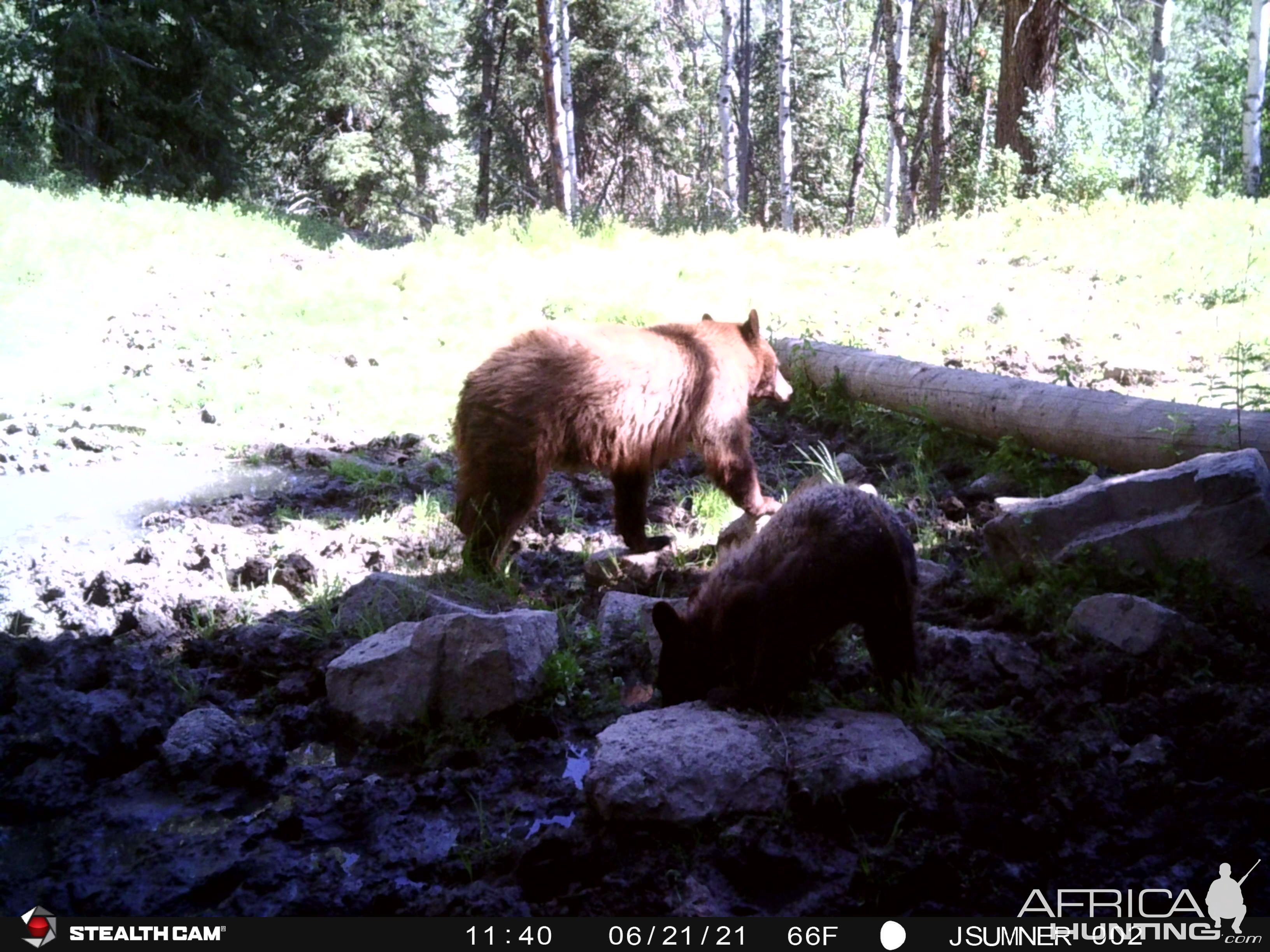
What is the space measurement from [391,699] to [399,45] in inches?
1000

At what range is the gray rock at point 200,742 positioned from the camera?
3.56 meters

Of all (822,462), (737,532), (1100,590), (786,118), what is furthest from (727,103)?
(1100,590)

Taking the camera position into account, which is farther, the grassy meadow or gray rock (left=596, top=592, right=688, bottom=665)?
the grassy meadow

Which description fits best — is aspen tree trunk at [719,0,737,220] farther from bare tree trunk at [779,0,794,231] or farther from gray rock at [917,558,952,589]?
gray rock at [917,558,952,589]

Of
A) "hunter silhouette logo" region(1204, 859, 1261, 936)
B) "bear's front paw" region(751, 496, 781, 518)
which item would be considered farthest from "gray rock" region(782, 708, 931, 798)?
"bear's front paw" region(751, 496, 781, 518)

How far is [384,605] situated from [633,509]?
1.77 meters

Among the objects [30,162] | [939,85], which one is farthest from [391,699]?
[939,85]

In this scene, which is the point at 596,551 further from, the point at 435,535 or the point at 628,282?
the point at 628,282

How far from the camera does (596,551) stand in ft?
19.1

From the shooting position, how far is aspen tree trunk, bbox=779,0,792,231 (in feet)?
76.1

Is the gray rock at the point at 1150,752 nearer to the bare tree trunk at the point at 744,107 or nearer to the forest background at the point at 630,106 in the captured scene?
the forest background at the point at 630,106

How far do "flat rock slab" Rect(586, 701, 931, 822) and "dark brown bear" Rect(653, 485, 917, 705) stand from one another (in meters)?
0.25

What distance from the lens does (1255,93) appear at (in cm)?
1902

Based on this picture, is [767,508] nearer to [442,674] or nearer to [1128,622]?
[1128,622]
